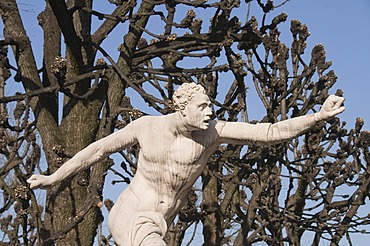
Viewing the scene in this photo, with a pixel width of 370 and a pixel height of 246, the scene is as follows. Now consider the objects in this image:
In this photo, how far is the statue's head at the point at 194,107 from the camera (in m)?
6.74

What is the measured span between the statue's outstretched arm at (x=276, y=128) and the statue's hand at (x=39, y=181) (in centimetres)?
140

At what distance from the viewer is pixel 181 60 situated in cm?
1216

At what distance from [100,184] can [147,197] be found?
3097mm

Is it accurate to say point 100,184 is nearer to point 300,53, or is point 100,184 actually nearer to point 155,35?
point 155,35

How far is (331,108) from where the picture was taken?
21.1ft

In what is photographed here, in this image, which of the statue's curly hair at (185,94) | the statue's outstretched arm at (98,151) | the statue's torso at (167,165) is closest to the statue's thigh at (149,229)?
the statue's torso at (167,165)

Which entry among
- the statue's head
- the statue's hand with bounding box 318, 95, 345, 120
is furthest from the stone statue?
the statue's hand with bounding box 318, 95, 345, 120

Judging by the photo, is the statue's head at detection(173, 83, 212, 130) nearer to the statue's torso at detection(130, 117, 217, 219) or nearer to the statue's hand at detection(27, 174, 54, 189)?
the statue's torso at detection(130, 117, 217, 219)

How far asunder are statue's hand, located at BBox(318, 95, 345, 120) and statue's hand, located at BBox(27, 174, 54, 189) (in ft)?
7.24

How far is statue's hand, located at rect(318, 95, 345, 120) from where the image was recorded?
6426 mm

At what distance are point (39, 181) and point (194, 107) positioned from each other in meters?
1.38

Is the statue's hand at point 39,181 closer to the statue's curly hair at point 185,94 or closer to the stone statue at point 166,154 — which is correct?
the stone statue at point 166,154

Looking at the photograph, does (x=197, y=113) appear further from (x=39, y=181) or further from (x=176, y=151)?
(x=39, y=181)

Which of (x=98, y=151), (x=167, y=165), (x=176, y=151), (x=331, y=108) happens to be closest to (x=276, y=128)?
(x=331, y=108)
